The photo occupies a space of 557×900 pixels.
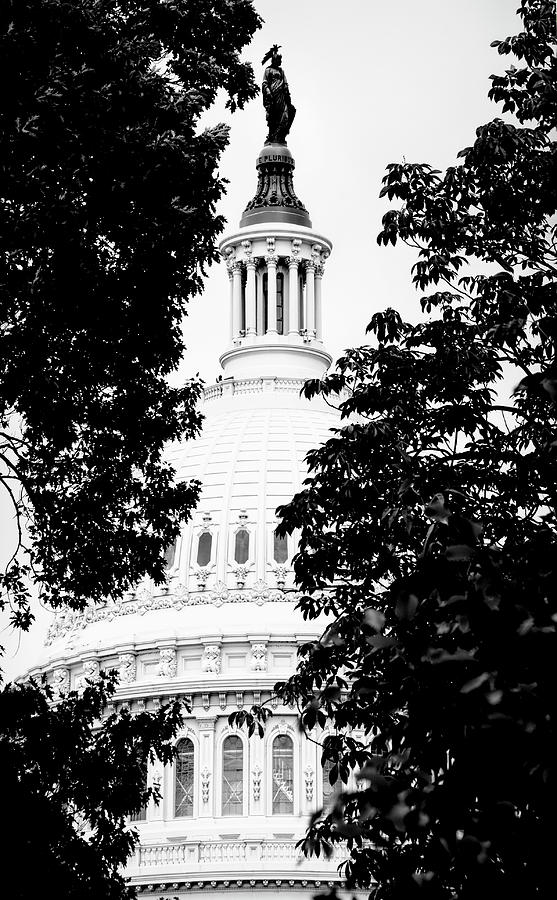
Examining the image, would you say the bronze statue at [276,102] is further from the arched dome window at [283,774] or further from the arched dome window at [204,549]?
the arched dome window at [283,774]

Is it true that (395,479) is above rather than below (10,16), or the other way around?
below

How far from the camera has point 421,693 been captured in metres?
14.1

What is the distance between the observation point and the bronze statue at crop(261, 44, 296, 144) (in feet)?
352

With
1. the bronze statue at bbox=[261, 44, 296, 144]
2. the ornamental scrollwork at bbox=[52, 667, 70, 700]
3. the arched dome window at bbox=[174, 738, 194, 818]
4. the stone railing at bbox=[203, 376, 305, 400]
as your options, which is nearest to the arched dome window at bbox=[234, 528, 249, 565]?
the arched dome window at bbox=[174, 738, 194, 818]

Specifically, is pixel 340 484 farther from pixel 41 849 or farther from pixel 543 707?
pixel 543 707

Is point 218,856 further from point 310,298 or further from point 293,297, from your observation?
point 310,298

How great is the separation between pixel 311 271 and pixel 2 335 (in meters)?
83.7

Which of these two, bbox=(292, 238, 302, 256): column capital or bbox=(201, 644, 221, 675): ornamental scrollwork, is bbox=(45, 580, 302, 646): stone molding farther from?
bbox=(292, 238, 302, 256): column capital

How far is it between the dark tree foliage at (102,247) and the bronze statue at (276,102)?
83.2 m

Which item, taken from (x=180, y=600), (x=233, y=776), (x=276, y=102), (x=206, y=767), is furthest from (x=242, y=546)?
(x=276, y=102)

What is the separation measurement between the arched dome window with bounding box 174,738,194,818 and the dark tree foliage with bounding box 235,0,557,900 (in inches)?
2430

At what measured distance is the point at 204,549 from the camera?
294 ft

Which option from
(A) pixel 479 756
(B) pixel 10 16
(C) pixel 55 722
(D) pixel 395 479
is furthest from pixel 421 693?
(B) pixel 10 16

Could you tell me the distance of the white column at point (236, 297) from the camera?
105375mm
